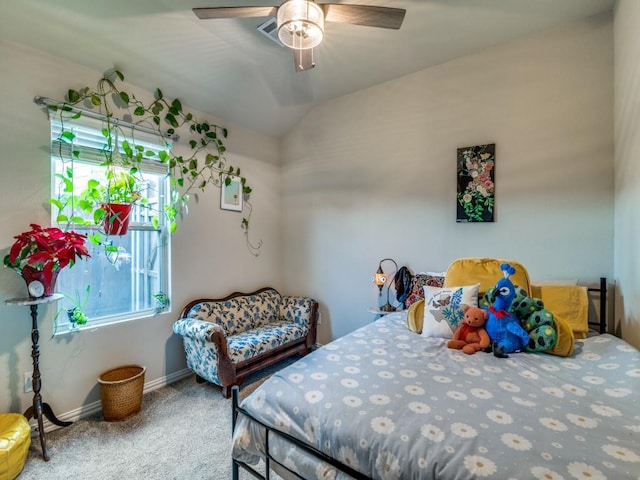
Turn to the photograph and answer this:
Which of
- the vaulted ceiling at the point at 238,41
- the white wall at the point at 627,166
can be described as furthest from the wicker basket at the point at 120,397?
the white wall at the point at 627,166

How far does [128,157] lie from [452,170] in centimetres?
286

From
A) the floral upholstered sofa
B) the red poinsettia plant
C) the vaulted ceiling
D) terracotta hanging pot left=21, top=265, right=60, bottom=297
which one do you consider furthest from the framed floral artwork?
terracotta hanging pot left=21, top=265, right=60, bottom=297

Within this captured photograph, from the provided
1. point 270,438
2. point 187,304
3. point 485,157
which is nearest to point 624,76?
point 485,157

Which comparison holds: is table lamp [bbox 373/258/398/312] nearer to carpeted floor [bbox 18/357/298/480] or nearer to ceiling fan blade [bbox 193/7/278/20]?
carpeted floor [bbox 18/357/298/480]

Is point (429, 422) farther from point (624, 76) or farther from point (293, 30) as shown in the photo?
point (624, 76)

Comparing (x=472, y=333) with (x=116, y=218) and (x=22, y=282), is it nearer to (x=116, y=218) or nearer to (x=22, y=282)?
(x=116, y=218)

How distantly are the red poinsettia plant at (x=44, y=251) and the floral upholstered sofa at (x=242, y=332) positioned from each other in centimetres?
105

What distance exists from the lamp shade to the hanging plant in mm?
1515

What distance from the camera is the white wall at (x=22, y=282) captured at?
1976 mm

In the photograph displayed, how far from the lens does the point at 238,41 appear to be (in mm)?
2430

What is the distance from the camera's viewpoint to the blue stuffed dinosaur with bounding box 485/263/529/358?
1701 mm

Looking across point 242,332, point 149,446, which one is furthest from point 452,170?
point 149,446

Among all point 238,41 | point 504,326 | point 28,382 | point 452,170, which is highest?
point 238,41

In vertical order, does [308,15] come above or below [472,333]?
above
